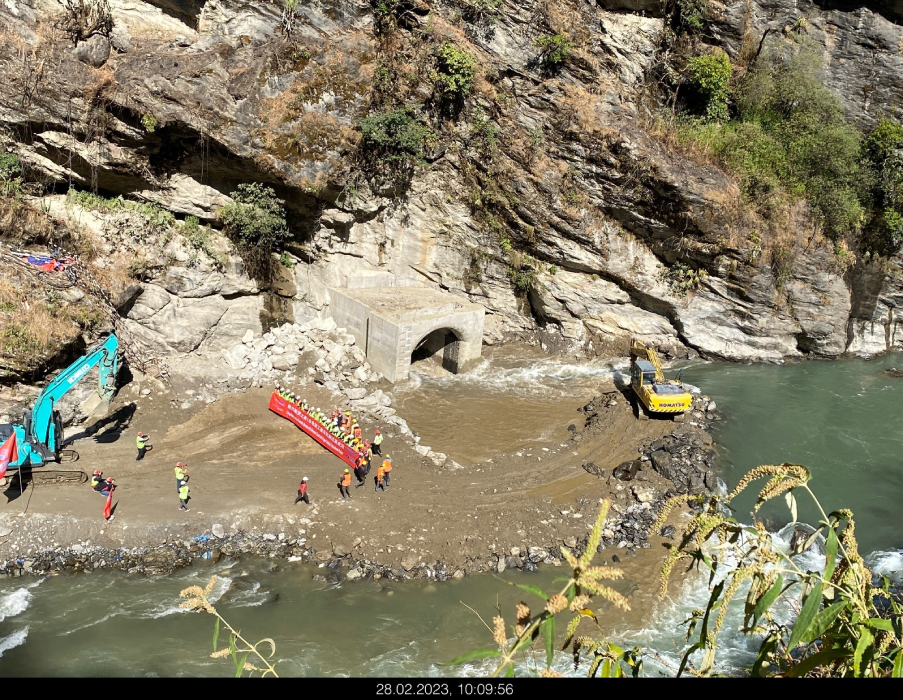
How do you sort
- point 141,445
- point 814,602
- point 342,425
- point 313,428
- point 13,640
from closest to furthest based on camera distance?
1. point 814,602
2. point 13,640
3. point 141,445
4. point 313,428
5. point 342,425

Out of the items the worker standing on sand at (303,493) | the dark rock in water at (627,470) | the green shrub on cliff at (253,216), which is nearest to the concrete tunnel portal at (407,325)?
the green shrub on cliff at (253,216)

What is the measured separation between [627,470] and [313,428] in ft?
32.1

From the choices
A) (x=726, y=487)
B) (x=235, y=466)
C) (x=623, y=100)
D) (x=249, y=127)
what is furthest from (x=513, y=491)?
(x=623, y=100)

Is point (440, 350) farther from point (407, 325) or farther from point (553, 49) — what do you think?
point (553, 49)

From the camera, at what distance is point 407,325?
2178 centimetres

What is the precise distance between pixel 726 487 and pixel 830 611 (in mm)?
17039

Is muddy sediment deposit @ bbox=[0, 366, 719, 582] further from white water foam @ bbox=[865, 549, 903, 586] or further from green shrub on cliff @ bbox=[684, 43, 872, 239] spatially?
green shrub on cliff @ bbox=[684, 43, 872, 239]

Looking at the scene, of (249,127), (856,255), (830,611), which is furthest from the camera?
(856,255)

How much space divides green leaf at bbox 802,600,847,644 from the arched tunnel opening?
72.3ft

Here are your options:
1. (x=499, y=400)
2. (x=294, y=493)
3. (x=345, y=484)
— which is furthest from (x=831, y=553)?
(x=499, y=400)

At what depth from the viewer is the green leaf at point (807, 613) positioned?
6.96 feet

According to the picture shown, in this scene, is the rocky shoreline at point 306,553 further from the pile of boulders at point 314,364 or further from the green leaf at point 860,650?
the green leaf at point 860,650

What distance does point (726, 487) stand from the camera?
57.2ft

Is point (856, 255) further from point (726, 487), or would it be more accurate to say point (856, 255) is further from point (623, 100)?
point (726, 487)
